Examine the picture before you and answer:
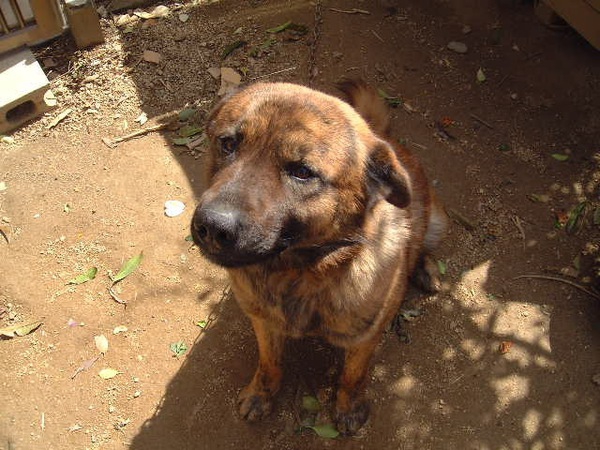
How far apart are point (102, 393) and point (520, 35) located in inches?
187

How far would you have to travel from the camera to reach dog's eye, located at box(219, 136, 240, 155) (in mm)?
2588

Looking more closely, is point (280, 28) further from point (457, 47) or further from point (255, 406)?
point (255, 406)

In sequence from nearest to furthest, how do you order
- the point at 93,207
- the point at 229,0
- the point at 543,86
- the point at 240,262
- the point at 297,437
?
the point at 240,262 → the point at 297,437 → the point at 93,207 → the point at 543,86 → the point at 229,0

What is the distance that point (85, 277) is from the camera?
13.9 ft

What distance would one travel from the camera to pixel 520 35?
5480 millimetres

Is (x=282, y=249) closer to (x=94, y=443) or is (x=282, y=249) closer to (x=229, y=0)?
(x=94, y=443)

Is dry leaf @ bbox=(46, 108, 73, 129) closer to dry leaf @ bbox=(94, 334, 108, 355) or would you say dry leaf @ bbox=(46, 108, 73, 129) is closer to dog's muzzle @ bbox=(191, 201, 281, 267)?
dry leaf @ bbox=(94, 334, 108, 355)

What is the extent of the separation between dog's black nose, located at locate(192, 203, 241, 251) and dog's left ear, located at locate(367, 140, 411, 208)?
785 millimetres

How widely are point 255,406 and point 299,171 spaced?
1.75m

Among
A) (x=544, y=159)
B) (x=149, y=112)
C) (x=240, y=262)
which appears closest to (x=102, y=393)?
(x=240, y=262)

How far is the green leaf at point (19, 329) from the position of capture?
3975 millimetres

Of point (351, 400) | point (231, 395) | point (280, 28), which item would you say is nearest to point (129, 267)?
point (231, 395)

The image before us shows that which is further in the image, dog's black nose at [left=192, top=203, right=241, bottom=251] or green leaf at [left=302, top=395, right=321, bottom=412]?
green leaf at [left=302, top=395, right=321, bottom=412]

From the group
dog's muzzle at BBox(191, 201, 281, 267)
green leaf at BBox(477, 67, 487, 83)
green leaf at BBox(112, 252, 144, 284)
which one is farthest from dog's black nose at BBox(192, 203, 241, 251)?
green leaf at BBox(477, 67, 487, 83)
